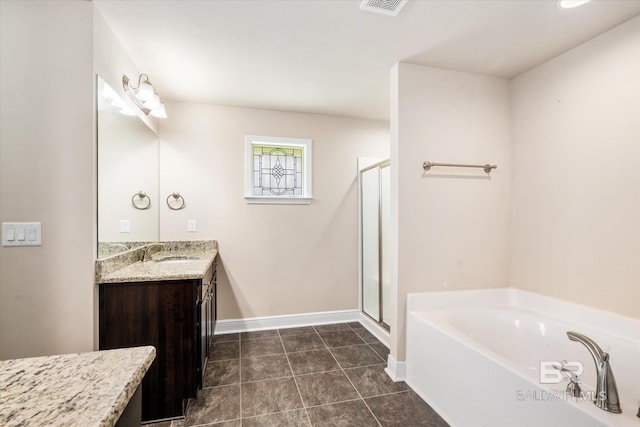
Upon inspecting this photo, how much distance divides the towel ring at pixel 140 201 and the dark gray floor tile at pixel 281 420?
1.83 metres

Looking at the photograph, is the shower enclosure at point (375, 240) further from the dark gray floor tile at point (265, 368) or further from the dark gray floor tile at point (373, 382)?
the dark gray floor tile at point (265, 368)

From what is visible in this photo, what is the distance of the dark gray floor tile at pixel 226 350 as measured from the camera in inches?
98.8

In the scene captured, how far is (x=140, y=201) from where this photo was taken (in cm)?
243

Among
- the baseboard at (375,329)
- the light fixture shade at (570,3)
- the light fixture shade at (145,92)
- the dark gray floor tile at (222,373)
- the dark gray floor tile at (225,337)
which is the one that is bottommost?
the dark gray floor tile at (225,337)

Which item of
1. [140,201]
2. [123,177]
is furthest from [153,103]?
[140,201]

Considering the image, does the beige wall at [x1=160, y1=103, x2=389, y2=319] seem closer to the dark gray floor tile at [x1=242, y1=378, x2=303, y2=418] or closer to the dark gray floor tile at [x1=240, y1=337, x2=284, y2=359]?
the dark gray floor tile at [x1=240, y1=337, x2=284, y2=359]

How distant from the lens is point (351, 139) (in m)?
3.41

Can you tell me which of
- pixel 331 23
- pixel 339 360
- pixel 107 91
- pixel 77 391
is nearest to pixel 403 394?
pixel 339 360

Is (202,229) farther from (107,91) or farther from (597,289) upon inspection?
(597,289)

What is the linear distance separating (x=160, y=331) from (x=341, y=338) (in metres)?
1.77

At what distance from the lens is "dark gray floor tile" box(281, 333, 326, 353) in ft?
8.79

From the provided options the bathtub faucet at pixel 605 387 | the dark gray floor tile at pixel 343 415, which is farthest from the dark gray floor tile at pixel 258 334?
the bathtub faucet at pixel 605 387

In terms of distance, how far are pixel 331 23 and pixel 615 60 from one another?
1.81m

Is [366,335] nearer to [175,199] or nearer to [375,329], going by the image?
[375,329]
